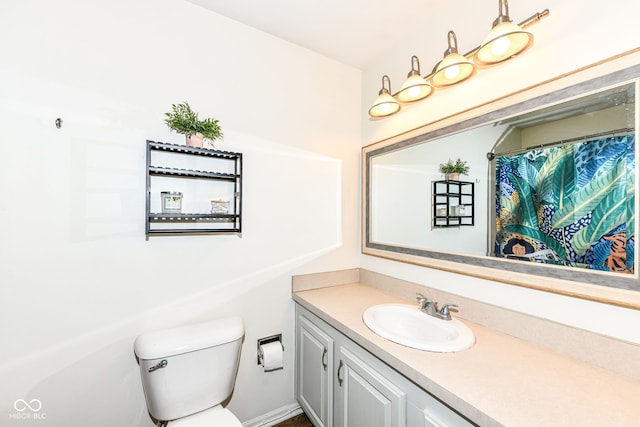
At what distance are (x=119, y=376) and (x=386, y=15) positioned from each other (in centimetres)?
237

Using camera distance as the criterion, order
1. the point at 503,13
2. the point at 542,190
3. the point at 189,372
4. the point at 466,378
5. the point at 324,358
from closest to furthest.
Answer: the point at 466,378
the point at 503,13
the point at 542,190
the point at 189,372
the point at 324,358

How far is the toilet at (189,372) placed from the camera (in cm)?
122

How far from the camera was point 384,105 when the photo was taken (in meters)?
1.56

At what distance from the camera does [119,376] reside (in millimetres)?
1331

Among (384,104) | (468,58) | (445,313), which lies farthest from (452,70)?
(445,313)

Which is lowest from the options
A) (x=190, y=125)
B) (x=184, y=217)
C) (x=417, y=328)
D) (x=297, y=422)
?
(x=297, y=422)

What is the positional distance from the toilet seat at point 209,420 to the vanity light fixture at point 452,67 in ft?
5.97

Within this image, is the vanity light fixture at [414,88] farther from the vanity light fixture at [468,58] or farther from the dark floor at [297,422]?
the dark floor at [297,422]

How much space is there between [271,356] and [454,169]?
1511 millimetres

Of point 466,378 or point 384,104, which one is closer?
point 466,378

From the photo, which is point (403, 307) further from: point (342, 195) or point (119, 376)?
point (119, 376)

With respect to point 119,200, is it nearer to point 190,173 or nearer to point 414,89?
point 190,173

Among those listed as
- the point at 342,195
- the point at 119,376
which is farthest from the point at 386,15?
the point at 119,376

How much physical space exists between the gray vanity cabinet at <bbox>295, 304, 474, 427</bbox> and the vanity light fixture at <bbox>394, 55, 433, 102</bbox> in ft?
4.19
